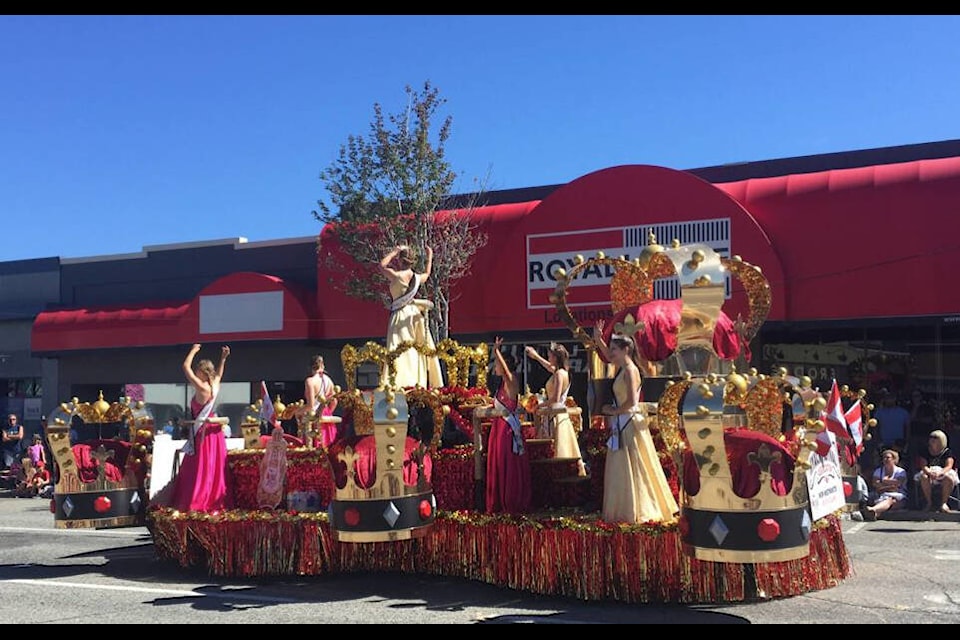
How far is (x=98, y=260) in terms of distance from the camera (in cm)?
2427

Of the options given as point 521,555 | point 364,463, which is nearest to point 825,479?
point 521,555

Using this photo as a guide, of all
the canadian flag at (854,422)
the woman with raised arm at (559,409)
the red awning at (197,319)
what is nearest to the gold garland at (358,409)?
the woman with raised arm at (559,409)

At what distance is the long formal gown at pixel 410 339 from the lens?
9477 millimetres

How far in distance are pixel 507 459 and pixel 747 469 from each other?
233 cm

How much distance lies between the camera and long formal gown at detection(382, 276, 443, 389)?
948cm

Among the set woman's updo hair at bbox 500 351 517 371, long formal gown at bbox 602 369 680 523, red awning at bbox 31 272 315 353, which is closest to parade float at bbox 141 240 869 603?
long formal gown at bbox 602 369 680 523

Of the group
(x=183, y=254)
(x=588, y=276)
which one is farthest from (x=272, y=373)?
(x=588, y=276)

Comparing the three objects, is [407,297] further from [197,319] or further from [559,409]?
[197,319]

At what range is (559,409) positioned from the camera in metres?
8.20

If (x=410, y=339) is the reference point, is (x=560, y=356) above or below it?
below

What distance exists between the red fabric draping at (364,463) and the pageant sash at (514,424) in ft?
2.80

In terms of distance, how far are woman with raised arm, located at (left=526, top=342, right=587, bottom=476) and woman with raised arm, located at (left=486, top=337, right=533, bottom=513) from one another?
47 centimetres

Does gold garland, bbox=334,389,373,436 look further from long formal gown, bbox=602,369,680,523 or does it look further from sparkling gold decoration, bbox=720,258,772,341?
sparkling gold decoration, bbox=720,258,772,341

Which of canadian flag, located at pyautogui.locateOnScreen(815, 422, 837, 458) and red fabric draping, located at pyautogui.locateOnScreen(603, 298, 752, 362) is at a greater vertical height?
red fabric draping, located at pyautogui.locateOnScreen(603, 298, 752, 362)
